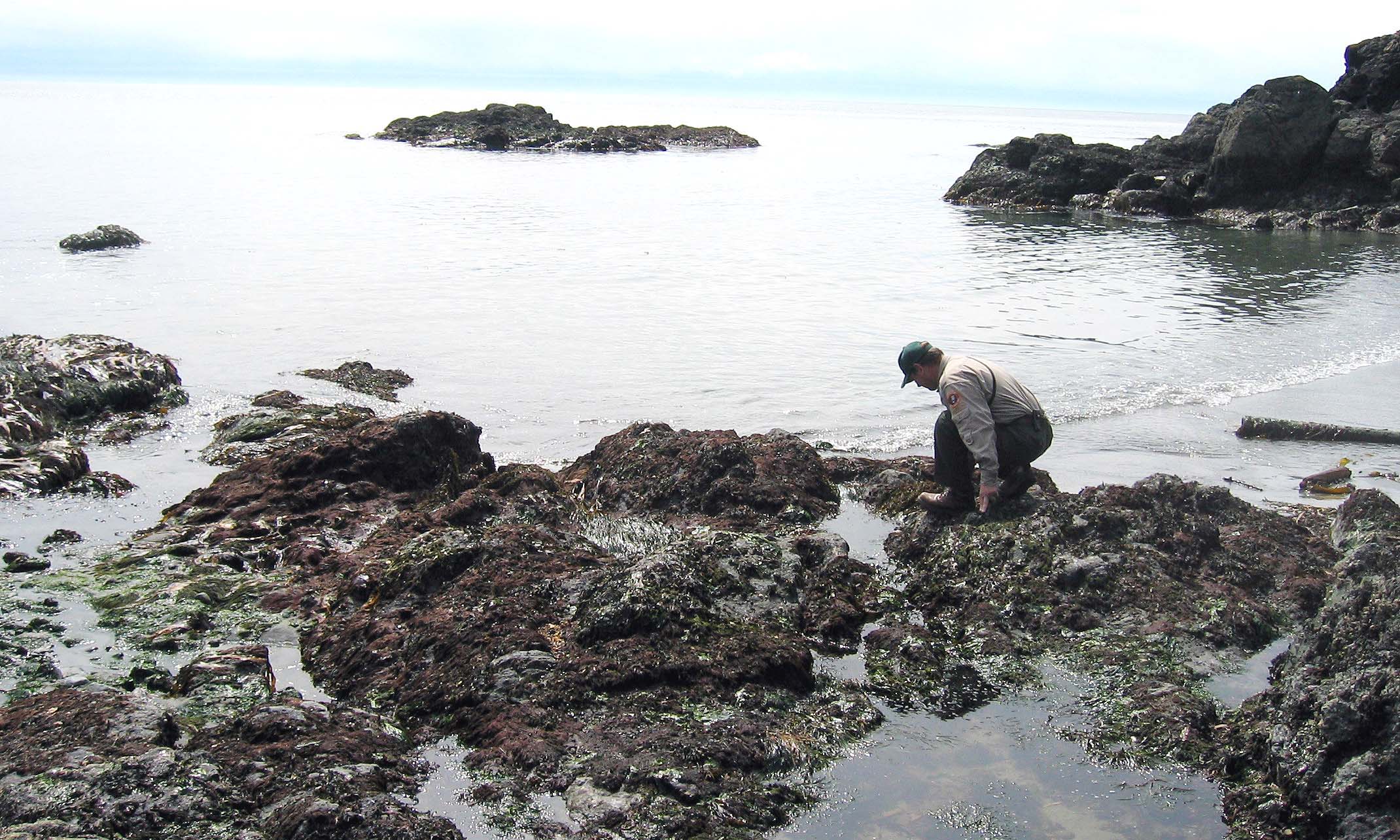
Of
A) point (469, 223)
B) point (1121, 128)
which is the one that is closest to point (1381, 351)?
point (469, 223)

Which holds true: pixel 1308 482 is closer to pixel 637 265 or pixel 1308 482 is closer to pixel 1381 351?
pixel 1381 351

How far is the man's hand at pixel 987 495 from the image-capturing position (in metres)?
7.24

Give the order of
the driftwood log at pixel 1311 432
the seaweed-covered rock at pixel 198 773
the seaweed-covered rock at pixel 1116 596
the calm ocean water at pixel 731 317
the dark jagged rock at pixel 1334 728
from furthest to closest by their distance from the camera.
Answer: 1. the driftwood log at pixel 1311 432
2. the calm ocean water at pixel 731 317
3. the seaweed-covered rock at pixel 1116 596
4. the dark jagged rock at pixel 1334 728
5. the seaweed-covered rock at pixel 198 773

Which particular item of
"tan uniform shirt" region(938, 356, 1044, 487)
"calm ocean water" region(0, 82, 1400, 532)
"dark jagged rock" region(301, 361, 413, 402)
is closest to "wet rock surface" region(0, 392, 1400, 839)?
"tan uniform shirt" region(938, 356, 1044, 487)

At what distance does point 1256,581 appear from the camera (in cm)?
669

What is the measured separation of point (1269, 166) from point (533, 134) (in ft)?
175

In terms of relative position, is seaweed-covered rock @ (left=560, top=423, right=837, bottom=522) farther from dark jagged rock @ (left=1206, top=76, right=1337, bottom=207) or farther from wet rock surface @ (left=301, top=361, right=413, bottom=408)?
dark jagged rock @ (left=1206, top=76, right=1337, bottom=207)

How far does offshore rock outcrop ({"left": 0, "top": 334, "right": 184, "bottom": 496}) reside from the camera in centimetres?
892

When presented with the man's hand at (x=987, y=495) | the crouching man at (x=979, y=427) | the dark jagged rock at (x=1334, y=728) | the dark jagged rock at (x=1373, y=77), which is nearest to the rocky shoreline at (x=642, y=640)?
the dark jagged rock at (x=1334, y=728)

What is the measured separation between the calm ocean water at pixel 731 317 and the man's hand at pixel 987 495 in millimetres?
1988

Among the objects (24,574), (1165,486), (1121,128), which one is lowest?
(24,574)

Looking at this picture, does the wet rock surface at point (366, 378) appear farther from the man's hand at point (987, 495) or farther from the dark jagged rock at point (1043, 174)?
the dark jagged rock at point (1043, 174)

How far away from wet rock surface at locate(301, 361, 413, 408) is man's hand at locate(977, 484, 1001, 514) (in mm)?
7787

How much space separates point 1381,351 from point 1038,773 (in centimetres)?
1372
